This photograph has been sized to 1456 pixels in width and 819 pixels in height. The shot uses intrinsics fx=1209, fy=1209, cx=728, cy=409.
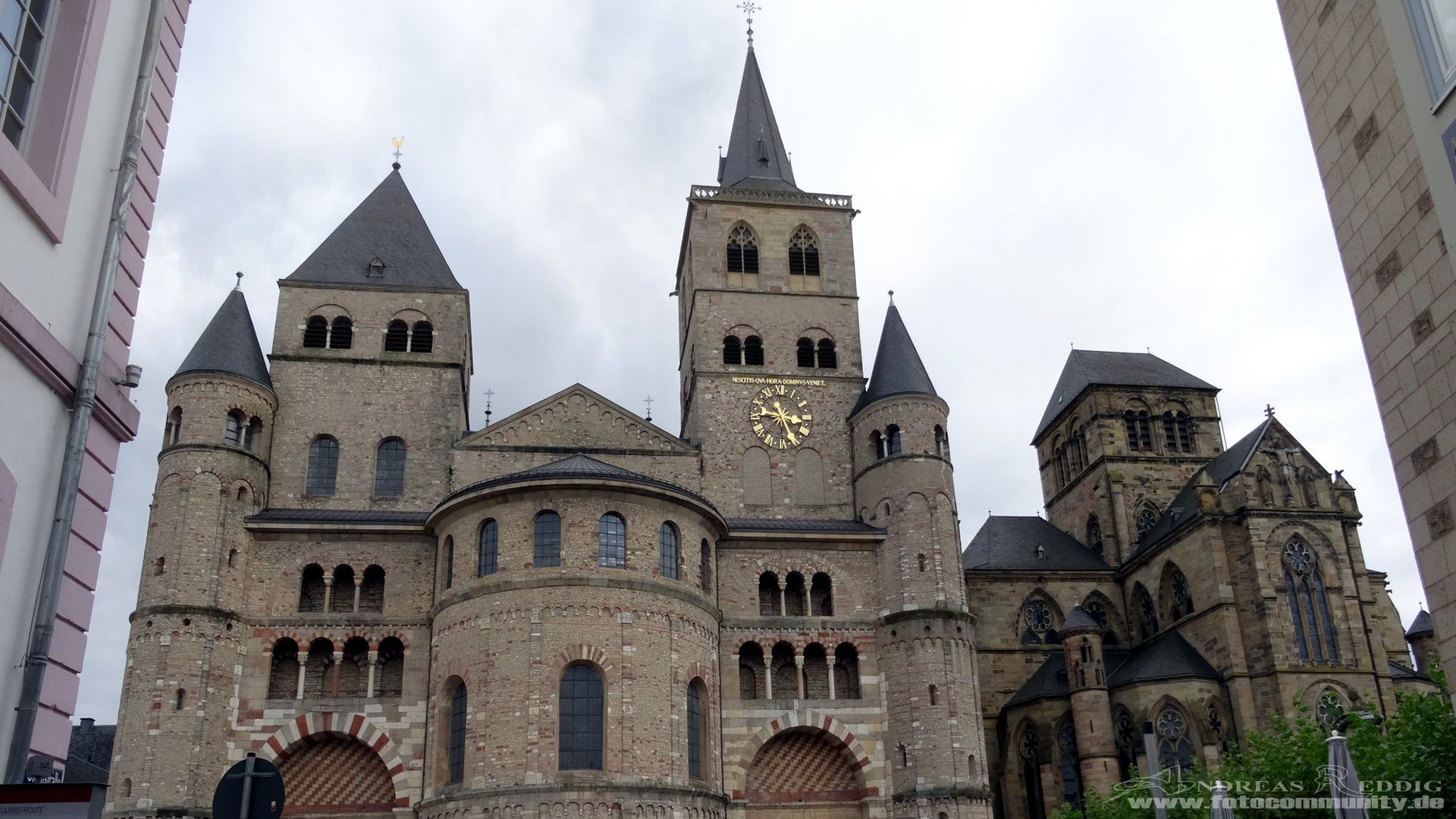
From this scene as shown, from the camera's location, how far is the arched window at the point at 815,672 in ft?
124

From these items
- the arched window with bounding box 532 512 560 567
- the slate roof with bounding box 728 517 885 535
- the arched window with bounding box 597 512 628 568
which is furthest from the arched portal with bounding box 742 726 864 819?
the arched window with bounding box 532 512 560 567

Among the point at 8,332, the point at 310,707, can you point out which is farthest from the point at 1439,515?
the point at 310,707

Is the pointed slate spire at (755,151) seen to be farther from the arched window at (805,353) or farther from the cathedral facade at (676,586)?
the arched window at (805,353)

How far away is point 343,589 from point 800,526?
1461cm

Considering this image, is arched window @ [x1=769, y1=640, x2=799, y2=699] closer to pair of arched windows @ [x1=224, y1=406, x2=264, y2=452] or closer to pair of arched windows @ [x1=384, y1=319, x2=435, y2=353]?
pair of arched windows @ [x1=384, y1=319, x2=435, y2=353]

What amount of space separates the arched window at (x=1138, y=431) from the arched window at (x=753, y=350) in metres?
21.4

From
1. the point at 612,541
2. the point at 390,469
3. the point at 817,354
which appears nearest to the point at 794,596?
the point at 612,541

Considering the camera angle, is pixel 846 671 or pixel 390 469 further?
pixel 390 469

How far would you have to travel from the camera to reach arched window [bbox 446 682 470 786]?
108 feet

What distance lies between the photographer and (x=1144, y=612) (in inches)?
1978

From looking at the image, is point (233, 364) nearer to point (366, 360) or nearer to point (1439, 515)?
point (366, 360)

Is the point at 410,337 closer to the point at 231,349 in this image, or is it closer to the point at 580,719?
the point at 231,349

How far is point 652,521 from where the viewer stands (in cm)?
3531

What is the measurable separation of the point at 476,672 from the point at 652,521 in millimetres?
6507
